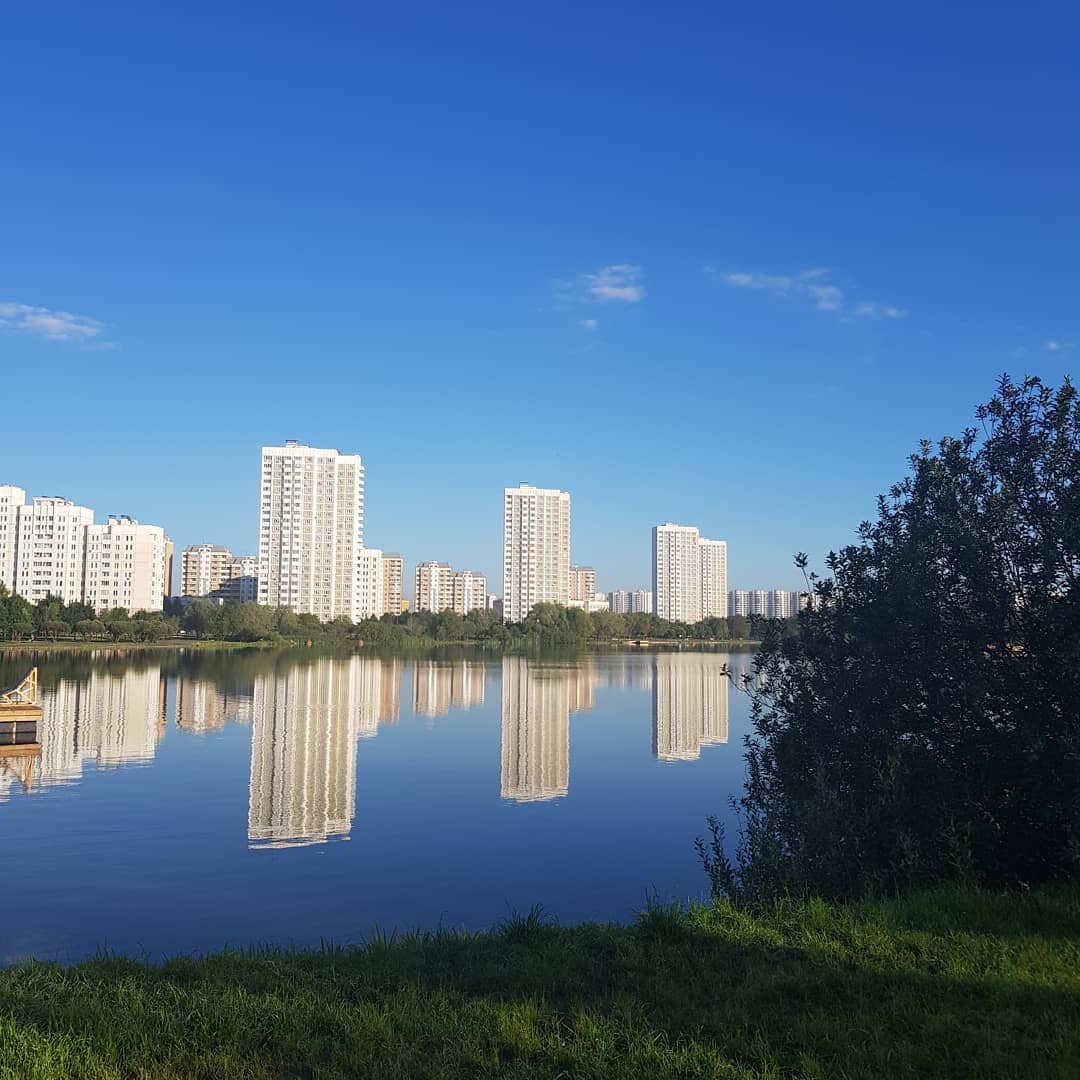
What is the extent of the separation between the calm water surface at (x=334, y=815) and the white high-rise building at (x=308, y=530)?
121m

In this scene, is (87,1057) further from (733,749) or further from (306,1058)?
(733,749)

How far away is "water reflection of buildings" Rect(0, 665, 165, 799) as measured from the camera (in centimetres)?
2566

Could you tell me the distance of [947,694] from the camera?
989 centimetres

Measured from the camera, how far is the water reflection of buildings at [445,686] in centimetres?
4753

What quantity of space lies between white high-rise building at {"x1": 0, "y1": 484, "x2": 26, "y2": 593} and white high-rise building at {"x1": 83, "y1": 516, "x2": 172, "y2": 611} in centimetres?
1099

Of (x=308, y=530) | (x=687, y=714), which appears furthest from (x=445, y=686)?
(x=308, y=530)

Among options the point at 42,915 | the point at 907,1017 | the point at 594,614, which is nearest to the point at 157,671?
the point at 42,915

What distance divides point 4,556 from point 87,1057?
166854 mm

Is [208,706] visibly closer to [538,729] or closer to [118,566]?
[538,729]

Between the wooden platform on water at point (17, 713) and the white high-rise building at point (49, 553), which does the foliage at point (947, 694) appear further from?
the white high-rise building at point (49, 553)

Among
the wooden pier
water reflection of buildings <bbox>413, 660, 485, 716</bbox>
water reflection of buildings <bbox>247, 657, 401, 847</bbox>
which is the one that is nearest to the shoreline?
water reflection of buildings <bbox>413, 660, 485, 716</bbox>

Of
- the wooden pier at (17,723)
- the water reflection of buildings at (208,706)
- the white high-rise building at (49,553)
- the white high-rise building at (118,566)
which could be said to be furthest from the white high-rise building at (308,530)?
the wooden pier at (17,723)

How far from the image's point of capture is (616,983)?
6.72m

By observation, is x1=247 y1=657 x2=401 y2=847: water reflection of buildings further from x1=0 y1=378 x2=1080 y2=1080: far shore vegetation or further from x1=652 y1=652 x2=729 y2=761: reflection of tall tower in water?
x1=0 y1=378 x2=1080 y2=1080: far shore vegetation
